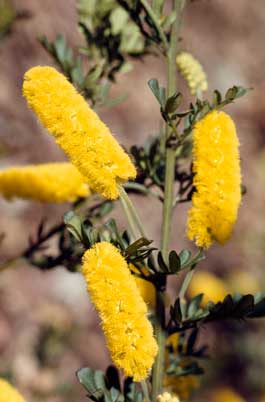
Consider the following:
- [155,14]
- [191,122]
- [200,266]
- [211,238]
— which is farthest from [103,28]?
[200,266]

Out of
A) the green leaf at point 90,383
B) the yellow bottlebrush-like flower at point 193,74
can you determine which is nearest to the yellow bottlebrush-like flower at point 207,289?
the yellow bottlebrush-like flower at point 193,74

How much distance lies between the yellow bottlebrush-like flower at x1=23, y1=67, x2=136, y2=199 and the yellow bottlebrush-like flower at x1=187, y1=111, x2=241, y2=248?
0.46 ft

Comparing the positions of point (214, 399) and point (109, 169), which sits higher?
point (109, 169)

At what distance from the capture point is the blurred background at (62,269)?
14.4 feet

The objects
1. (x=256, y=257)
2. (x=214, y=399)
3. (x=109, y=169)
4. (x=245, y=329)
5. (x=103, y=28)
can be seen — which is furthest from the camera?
(x=256, y=257)

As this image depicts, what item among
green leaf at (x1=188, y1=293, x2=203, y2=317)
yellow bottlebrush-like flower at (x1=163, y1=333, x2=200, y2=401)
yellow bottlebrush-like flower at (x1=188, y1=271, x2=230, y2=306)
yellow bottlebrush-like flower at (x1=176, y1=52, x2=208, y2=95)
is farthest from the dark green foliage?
yellow bottlebrush-like flower at (x1=188, y1=271, x2=230, y2=306)

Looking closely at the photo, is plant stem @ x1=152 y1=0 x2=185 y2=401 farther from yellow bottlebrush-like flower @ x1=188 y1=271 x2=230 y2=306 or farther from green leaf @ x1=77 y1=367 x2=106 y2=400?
yellow bottlebrush-like flower @ x1=188 y1=271 x2=230 y2=306

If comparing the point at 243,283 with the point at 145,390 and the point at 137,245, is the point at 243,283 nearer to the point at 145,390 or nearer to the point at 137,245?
the point at 145,390

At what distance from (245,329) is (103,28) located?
3703 millimetres

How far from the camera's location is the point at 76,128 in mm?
1332

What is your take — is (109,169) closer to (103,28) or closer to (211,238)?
(211,238)

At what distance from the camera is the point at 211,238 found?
4.86 ft

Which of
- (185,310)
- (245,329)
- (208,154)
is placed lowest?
(245,329)

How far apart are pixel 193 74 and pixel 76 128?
456 millimetres
